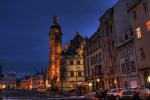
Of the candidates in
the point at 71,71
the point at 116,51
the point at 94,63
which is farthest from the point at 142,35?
the point at 71,71

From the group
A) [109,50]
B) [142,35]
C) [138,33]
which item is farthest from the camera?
[109,50]

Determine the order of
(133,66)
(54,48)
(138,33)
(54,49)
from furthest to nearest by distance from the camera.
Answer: (54,48), (54,49), (133,66), (138,33)

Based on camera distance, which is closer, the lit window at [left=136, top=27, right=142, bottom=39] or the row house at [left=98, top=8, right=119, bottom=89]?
the lit window at [left=136, top=27, right=142, bottom=39]

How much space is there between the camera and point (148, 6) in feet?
125

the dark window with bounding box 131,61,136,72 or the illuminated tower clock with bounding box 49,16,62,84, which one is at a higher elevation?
the illuminated tower clock with bounding box 49,16,62,84

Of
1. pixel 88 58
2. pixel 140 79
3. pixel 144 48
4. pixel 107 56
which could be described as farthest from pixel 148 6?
pixel 88 58

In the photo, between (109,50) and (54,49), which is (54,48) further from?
(109,50)

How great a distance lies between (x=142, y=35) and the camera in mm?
40188

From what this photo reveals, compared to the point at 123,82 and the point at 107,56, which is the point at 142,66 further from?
the point at 107,56

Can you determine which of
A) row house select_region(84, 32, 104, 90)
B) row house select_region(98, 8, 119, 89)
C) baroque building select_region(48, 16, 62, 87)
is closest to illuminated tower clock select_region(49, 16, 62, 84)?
baroque building select_region(48, 16, 62, 87)

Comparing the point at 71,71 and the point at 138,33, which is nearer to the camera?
the point at 138,33

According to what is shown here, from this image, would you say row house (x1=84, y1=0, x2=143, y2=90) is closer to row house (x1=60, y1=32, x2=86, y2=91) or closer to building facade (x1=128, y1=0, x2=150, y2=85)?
building facade (x1=128, y1=0, x2=150, y2=85)

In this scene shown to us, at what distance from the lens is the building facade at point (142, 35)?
38812 millimetres

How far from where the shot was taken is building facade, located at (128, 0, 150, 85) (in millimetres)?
38812
